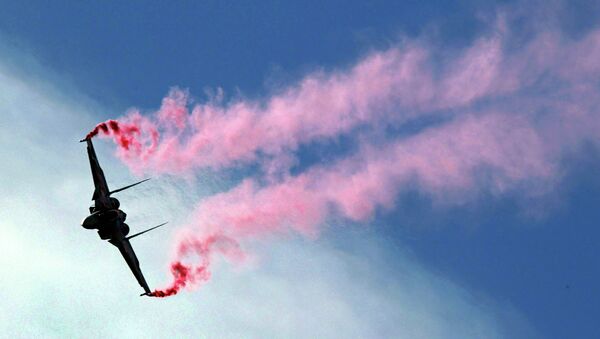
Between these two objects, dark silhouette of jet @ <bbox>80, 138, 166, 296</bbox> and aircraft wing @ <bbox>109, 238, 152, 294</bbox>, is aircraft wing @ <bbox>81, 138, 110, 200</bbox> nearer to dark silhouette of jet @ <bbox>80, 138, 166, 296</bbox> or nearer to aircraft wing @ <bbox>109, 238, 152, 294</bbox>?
dark silhouette of jet @ <bbox>80, 138, 166, 296</bbox>

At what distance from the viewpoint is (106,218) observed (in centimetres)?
12694

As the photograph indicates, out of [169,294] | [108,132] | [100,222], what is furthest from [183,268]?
[108,132]

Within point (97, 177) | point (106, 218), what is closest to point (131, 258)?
point (106, 218)

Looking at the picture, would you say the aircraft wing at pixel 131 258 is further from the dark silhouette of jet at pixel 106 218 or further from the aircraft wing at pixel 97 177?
the aircraft wing at pixel 97 177

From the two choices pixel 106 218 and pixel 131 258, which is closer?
pixel 106 218

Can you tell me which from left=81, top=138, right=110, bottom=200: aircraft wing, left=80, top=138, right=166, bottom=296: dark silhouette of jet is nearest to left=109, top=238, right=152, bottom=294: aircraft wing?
left=80, top=138, right=166, bottom=296: dark silhouette of jet

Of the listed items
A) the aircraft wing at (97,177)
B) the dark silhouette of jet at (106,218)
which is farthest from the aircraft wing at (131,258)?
the aircraft wing at (97,177)

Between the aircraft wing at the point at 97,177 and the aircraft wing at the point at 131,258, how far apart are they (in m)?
7.85

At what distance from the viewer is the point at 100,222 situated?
12725cm

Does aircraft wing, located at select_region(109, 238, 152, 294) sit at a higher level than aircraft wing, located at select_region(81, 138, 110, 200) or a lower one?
lower

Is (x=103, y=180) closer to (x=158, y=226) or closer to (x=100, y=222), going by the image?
(x=100, y=222)

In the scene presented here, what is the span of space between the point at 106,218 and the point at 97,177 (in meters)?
6.95

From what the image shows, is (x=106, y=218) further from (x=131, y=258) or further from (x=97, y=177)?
(x=131, y=258)

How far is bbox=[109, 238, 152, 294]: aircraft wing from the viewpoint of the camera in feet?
433
